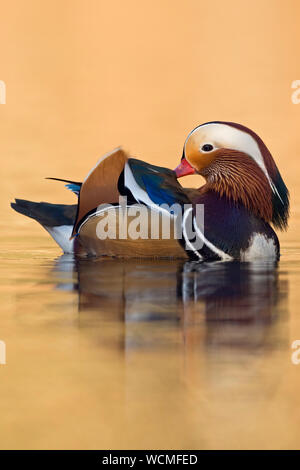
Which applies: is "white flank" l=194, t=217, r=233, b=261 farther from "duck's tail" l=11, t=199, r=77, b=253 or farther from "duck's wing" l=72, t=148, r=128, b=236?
"duck's tail" l=11, t=199, r=77, b=253

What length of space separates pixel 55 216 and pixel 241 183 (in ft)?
4.36

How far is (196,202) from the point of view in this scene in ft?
13.4

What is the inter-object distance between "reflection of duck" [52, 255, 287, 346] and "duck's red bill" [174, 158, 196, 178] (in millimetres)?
736

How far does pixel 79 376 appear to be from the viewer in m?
1.50

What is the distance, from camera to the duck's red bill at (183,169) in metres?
4.34

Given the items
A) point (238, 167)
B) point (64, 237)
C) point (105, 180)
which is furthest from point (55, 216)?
point (238, 167)

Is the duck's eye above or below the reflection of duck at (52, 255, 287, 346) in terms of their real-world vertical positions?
above

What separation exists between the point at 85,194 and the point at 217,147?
976mm

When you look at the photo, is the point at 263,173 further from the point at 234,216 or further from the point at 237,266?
the point at 237,266

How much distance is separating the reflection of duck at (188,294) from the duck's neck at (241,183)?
24.3 inches

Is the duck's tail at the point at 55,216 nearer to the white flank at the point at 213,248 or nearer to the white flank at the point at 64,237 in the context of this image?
the white flank at the point at 64,237

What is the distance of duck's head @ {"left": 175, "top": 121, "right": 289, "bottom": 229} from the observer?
14.1 feet

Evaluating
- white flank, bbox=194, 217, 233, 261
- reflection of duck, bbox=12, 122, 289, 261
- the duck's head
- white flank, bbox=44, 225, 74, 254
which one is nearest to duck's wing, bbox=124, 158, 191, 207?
reflection of duck, bbox=12, 122, 289, 261

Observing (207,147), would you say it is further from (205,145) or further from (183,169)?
(183,169)
